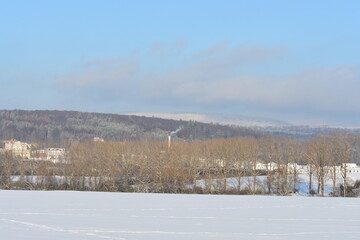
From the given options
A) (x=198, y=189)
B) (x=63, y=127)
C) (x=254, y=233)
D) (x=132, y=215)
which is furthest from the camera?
(x=63, y=127)

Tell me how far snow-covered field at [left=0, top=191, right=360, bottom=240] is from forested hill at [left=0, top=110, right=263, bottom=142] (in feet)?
245

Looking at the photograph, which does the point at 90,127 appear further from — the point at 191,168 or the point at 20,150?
the point at 191,168

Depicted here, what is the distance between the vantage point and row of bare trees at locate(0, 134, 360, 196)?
39.1 metres

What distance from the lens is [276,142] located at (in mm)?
49688

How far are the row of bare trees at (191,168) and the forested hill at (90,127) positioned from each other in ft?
160

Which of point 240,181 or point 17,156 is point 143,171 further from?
point 17,156

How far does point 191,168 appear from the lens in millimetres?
42219

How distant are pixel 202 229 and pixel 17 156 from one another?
35852mm

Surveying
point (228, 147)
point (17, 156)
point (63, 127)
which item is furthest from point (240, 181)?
point (63, 127)

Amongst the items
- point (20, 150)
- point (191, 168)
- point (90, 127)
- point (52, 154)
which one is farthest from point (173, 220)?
point (90, 127)

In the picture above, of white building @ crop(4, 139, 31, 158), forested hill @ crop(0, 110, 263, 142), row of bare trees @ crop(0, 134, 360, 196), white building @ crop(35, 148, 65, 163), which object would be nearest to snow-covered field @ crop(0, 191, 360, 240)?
row of bare trees @ crop(0, 134, 360, 196)

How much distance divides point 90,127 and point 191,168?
7379cm

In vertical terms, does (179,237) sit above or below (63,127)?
below

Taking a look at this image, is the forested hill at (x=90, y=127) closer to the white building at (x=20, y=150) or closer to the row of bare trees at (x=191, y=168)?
the white building at (x=20, y=150)
